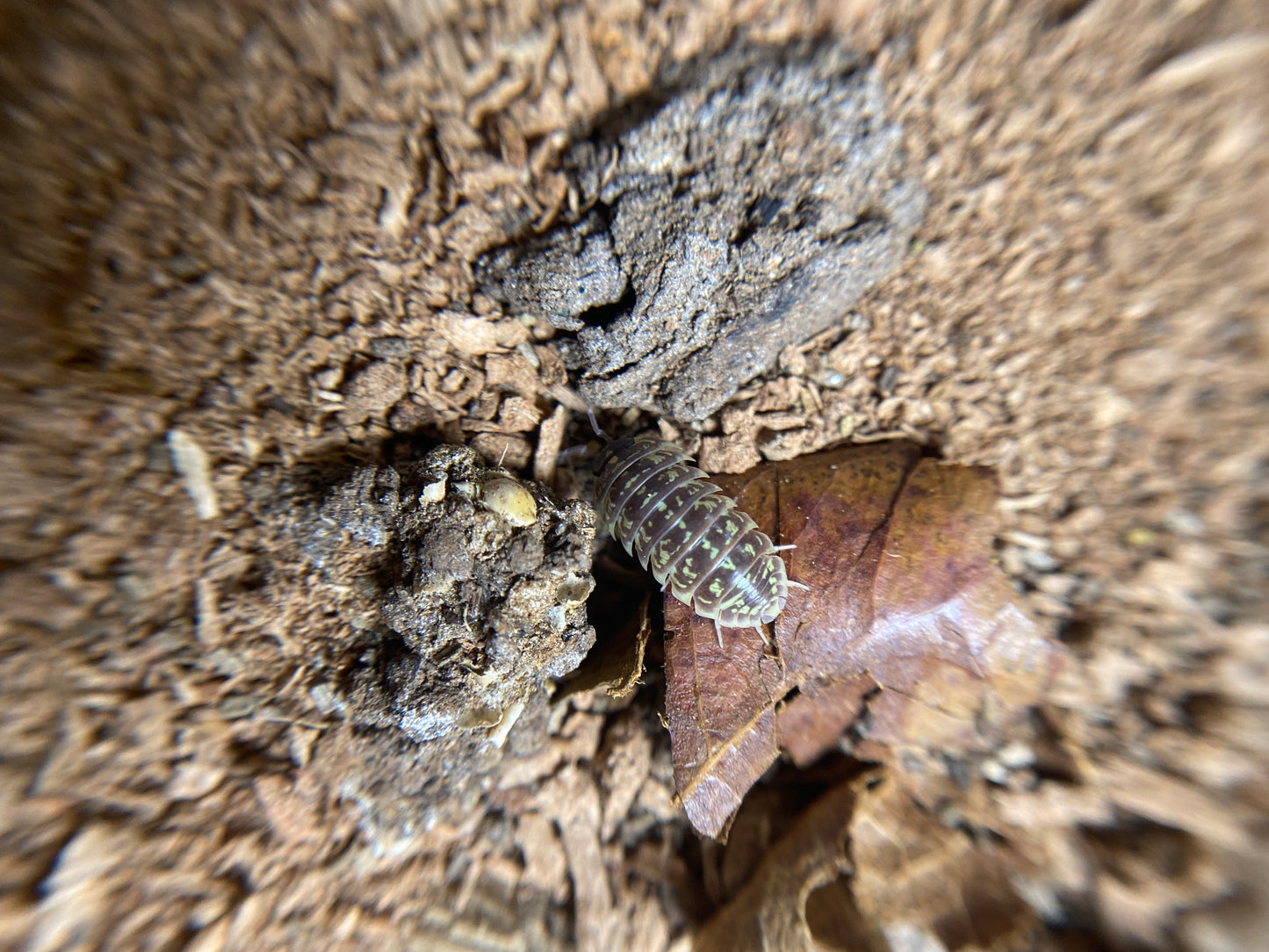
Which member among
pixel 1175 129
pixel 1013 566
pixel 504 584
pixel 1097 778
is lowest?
pixel 1097 778

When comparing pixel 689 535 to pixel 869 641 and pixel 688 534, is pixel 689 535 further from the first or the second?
pixel 869 641

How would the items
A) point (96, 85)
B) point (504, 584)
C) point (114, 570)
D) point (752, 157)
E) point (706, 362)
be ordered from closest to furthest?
point (96, 85) → point (114, 570) → point (752, 157) → point (504, 584) → point (706, 362)

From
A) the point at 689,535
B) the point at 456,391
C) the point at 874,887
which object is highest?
the point at 456,391

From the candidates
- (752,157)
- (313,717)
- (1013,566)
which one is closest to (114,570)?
(313,717)

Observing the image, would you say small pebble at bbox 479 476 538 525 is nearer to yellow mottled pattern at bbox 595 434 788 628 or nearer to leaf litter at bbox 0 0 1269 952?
leaf litter at bbox 0 0 1269 952

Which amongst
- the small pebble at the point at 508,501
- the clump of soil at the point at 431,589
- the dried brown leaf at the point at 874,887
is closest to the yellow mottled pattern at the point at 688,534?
the clump of soil at the point at 431,589

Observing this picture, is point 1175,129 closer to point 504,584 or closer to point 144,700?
point 504,584

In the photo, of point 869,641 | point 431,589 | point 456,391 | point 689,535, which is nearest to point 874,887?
point 869,641
